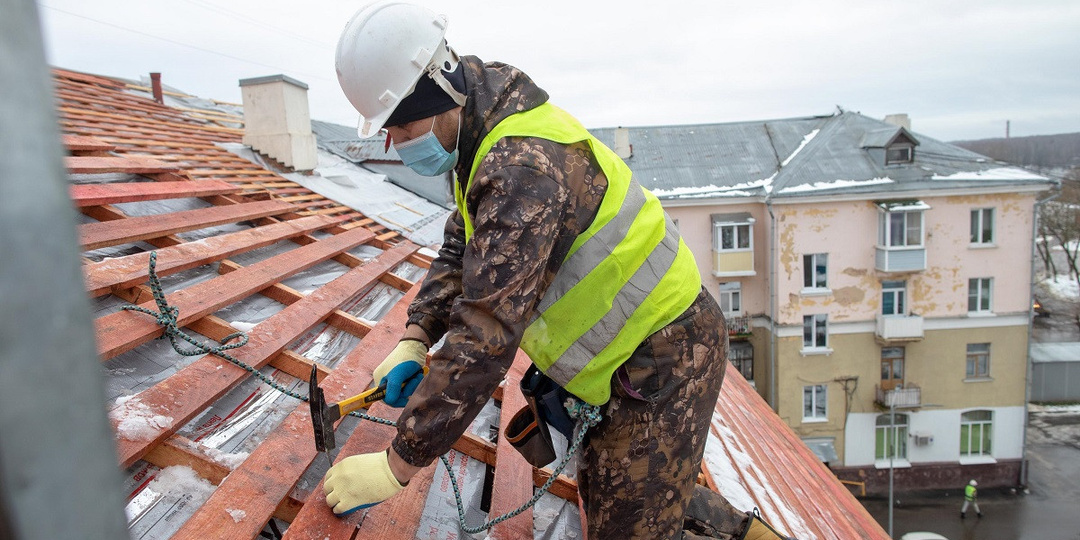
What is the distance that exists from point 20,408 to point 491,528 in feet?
7.36

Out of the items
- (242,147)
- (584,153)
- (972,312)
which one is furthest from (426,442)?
(972,312)

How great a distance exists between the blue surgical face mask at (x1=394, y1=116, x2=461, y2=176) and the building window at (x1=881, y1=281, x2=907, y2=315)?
20.0 metres

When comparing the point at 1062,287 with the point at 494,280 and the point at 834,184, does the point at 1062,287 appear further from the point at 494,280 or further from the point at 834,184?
the point at 494,280

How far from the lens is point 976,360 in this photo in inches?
786

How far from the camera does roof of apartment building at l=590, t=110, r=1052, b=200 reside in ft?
61.7

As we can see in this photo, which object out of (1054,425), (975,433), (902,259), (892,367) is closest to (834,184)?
(902,259)

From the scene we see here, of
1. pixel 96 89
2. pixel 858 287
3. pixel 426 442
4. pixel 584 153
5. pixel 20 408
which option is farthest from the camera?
pixel 858 287

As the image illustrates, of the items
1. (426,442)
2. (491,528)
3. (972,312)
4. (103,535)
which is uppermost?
(103,535)

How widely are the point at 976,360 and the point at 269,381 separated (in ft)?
73.6

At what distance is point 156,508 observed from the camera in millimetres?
1993

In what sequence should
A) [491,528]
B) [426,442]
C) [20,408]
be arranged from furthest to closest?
[491,528], [426,442], [20,408]

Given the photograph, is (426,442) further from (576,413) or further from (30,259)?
(30,259)

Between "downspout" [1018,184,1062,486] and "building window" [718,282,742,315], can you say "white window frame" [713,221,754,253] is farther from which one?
"downspout" [1018,184,1062,486]

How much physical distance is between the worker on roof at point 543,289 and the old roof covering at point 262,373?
0.97 feet
